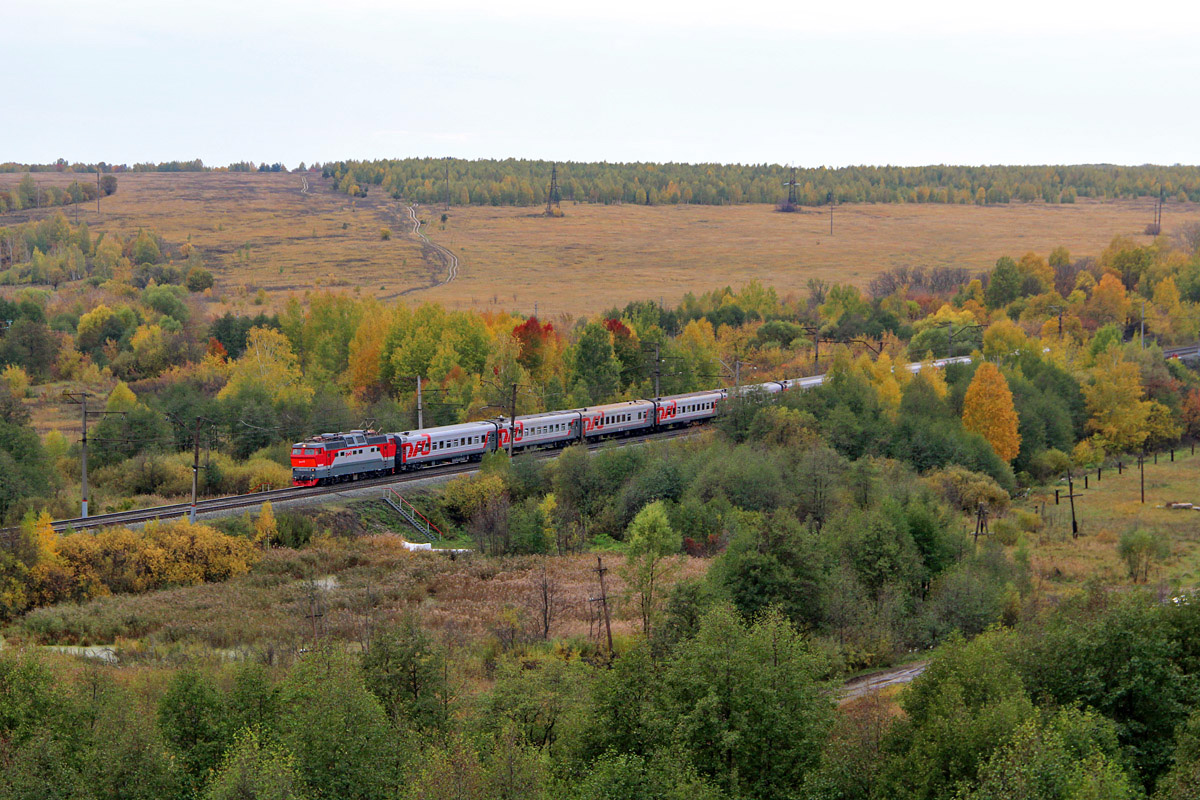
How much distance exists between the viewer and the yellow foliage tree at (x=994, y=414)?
74812 millimetres

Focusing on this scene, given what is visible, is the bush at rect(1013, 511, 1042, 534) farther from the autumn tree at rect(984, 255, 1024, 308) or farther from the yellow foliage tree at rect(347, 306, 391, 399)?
the autumn tree at rect(984, 255, 1024, 308)

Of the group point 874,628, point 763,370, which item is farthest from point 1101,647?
point 763,370

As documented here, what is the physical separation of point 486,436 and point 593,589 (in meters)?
17.4

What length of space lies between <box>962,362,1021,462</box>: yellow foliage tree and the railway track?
23437 millimetres

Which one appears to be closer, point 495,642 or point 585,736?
point 585,736

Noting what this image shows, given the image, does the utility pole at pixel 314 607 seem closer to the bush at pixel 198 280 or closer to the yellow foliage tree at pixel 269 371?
the yellow foliage tree at pixel 269 371

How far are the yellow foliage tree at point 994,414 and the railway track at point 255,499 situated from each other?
23.4 m

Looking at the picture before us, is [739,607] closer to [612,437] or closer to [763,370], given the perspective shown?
[612,437]

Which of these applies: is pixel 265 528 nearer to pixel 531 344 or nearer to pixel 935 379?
pixel 531 344

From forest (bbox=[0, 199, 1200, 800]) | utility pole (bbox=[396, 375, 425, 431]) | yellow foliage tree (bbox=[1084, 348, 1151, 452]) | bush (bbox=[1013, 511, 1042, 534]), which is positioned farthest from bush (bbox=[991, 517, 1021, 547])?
utility pole (bbox=[396, 375, 425, 431])

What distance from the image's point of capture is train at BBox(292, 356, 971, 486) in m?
57.8

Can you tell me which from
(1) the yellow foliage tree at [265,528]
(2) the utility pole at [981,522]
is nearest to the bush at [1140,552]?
(2) the utility pole at [981,522]

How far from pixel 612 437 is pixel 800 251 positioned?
104447mm

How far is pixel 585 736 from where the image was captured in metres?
30.3
